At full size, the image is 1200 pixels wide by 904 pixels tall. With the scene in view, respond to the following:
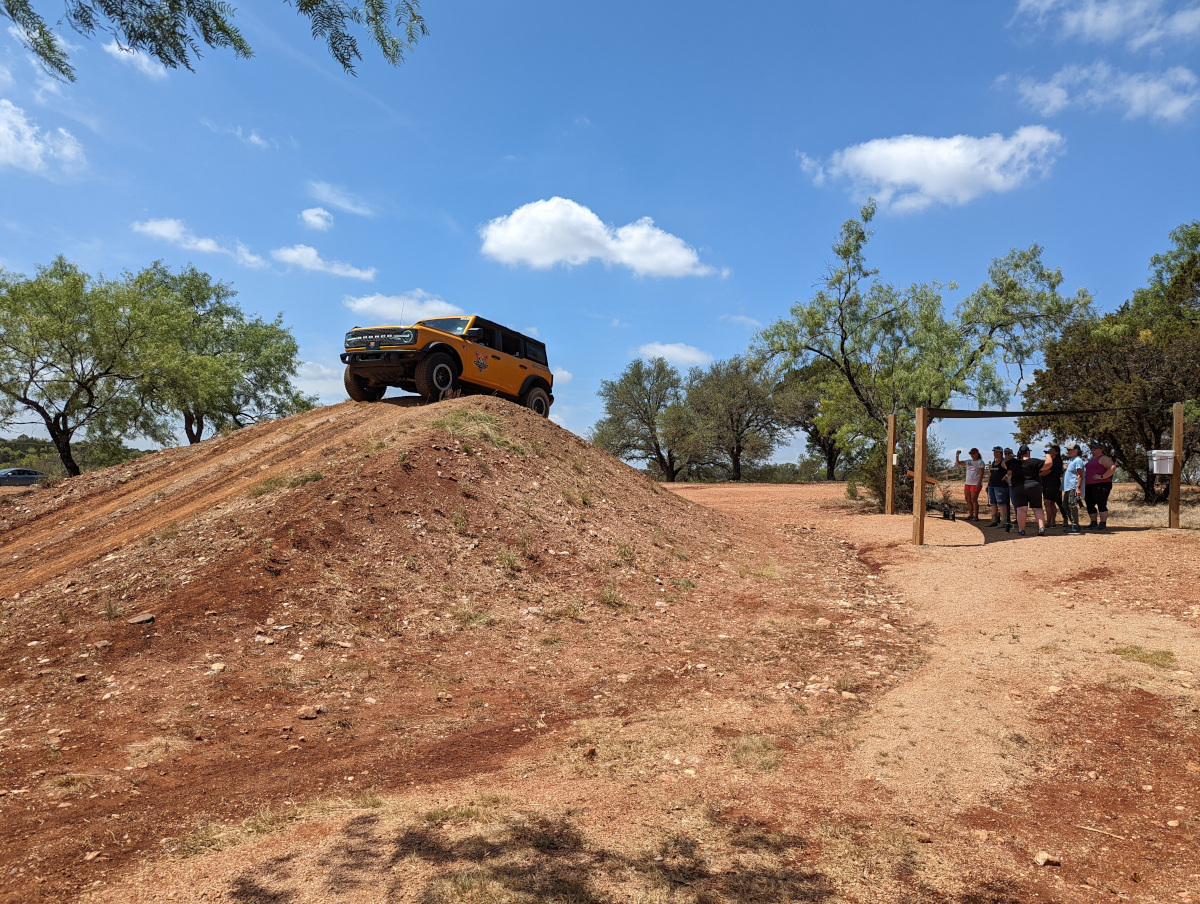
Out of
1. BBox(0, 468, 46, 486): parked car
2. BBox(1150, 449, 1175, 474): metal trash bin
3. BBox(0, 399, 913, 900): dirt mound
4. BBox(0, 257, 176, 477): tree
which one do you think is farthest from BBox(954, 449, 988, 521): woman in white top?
→ BBox(0, 468, 46, 486): parked car

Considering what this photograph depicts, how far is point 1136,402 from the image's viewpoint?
17.3 meters

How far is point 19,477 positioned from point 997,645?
43167 mm

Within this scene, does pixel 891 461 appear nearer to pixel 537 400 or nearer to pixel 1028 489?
pixel 1028 489

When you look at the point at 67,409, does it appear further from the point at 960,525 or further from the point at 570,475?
the point at 960,525

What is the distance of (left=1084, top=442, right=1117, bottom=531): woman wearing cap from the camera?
518 inches

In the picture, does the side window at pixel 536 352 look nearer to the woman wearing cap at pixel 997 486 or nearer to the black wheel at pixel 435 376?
the black wheel at pixel 435 376

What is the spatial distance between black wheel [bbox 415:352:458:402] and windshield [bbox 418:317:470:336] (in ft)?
2.47

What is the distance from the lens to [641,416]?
4144cm

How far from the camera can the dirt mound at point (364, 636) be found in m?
4.46

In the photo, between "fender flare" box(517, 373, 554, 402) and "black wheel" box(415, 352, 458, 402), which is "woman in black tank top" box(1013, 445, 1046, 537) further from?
"black wheel" box(415, 352, 458, 402)

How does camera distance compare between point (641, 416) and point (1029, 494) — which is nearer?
point (1029, 494)

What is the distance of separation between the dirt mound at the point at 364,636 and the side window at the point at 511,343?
2.80 m

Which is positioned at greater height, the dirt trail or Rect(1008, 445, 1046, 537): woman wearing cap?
Rect(1008, 445, 1046, 537): woman wearing cap

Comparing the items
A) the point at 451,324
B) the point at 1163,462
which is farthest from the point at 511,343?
the point at 1163,462
